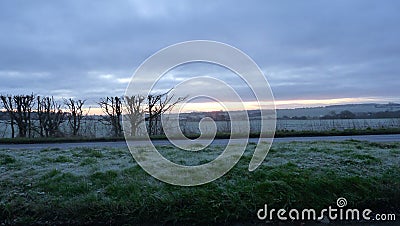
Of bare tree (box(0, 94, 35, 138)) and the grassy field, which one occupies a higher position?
bare tree (box(0, 94, 35, 138))

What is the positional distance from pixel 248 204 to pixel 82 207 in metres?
2.29

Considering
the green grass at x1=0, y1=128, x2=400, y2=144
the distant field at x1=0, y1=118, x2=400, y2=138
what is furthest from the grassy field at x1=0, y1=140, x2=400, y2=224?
the distant field at x1=0, y1=118, x2=400, y2=138

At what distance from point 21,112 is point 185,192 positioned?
12.6 metres

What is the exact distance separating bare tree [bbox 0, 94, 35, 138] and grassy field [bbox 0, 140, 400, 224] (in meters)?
9.17

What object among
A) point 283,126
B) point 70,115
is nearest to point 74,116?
point 70,115

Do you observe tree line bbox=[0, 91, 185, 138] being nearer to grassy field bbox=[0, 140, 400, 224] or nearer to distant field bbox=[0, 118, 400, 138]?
distant field bbox=[0, 118, 400, 138]

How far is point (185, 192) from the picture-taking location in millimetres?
4656

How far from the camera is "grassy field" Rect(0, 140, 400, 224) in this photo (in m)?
4.25

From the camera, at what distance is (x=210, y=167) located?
580 centimetres

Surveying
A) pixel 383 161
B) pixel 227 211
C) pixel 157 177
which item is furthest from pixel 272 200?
pixel 383 161

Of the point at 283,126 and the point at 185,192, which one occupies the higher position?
the point at 283,126

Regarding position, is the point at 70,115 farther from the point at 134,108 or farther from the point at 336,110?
the point at 336,110

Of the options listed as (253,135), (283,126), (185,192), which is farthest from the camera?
(283,126)

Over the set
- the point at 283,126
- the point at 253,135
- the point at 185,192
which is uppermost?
the point at 283,126
